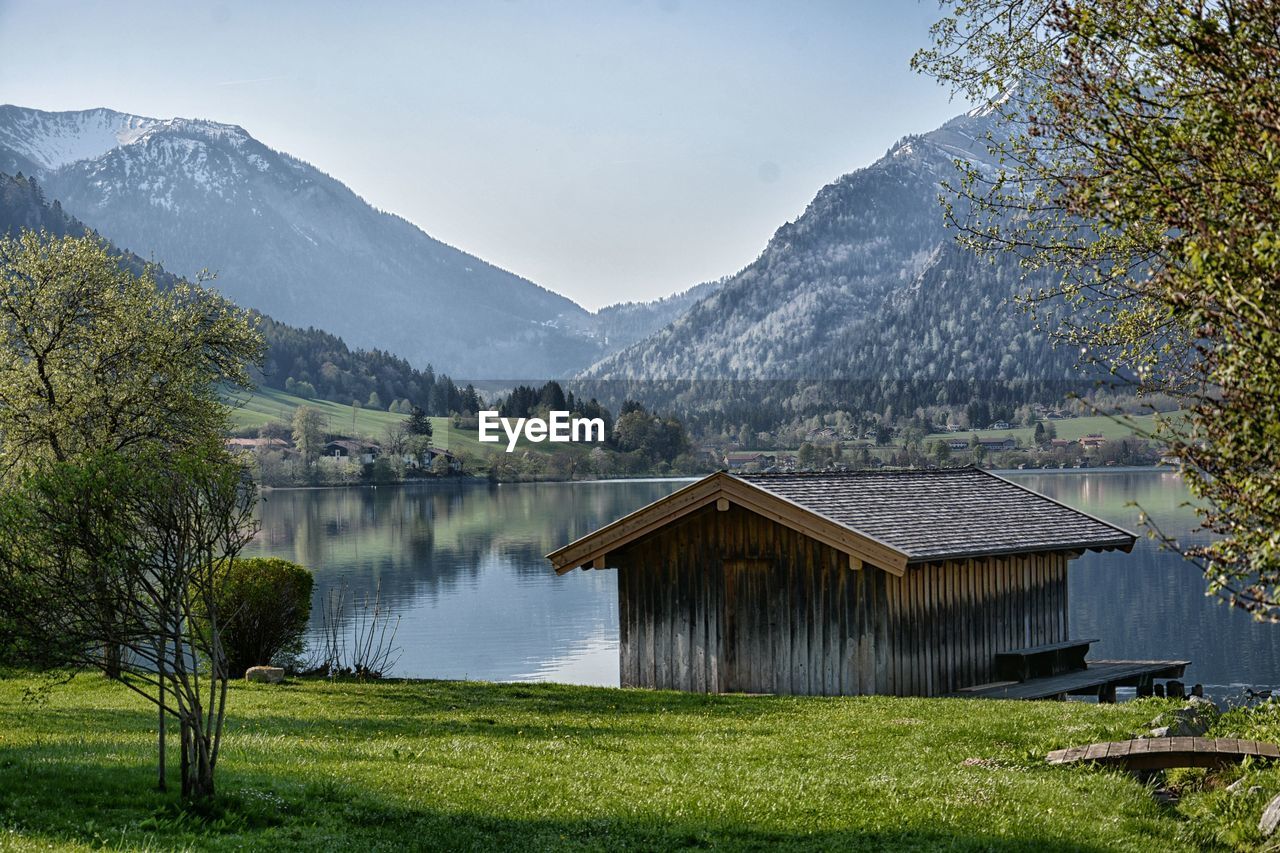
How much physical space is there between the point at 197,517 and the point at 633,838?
4567 millimetres

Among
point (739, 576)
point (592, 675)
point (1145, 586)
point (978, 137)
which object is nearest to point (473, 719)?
point (739, 576)

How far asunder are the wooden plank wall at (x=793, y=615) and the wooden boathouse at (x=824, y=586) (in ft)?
0.09

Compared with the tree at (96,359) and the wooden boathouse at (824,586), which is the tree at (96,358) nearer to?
the tree at (96,359)

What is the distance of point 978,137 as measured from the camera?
16.0 meters

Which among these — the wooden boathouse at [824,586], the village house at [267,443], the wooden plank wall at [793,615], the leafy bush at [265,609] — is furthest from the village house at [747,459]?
the wooden plank wall at [793,615]

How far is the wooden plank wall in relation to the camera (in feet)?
78.4

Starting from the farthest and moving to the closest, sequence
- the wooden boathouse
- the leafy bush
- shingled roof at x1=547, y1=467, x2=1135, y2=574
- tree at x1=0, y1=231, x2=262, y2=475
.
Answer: the leafy bush → tree at x1=0, y1=231, x2=262, y2=475 → the wooden boathouse → shingled roof at x1=547, y1=467, x2=1135, y2=574

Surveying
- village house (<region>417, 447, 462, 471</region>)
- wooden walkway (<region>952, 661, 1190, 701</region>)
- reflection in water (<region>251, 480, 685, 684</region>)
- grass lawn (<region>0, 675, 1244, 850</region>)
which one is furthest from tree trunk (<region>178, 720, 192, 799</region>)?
village house (<region>417, 447, 462, 471</region>)

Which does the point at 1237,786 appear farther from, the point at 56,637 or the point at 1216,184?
the point at 56,637

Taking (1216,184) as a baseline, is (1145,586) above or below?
below

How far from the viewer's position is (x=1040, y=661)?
26922mm

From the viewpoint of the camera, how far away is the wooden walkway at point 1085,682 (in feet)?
80.3

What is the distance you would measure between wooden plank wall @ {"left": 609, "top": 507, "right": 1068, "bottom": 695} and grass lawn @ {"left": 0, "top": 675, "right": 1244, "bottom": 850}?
4203mm

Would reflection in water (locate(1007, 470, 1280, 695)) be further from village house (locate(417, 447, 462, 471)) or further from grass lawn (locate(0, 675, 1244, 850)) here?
village house (locate(417, 447, 462, 471))
